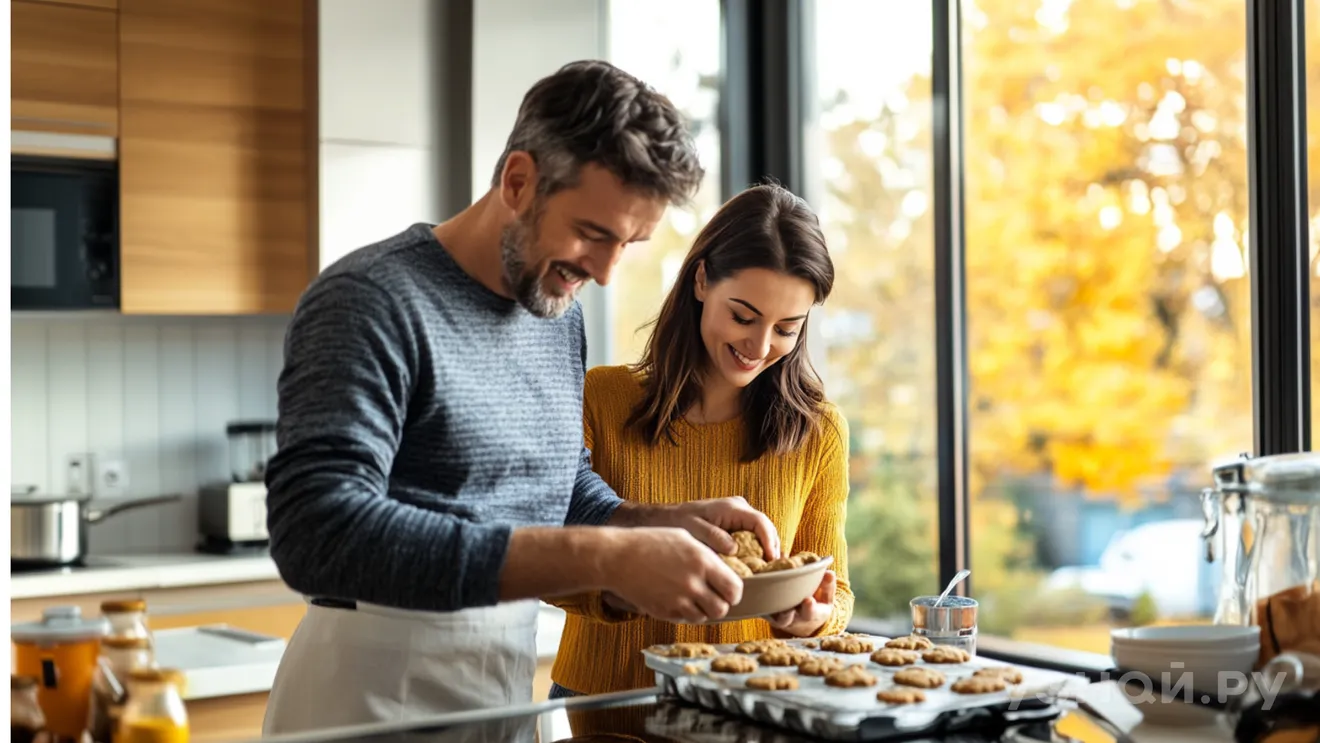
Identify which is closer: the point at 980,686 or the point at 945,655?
the point at 980,686

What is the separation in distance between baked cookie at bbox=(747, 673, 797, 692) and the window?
9.07ft

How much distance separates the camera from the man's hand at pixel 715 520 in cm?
168

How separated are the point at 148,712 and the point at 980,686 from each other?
2.54 ft

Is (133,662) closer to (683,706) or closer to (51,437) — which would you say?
(683,706)

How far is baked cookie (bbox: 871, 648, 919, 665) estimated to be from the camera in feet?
4.94

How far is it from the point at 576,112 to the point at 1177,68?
2.33 m

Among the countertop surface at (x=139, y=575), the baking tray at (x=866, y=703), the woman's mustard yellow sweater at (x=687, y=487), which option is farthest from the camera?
the countertop surface at (x=139, y=575)

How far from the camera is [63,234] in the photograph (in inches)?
141

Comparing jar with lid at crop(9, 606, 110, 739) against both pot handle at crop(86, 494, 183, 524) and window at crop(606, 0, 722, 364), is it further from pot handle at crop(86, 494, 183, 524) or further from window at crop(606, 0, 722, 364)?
window at crop(606, 0, 722, 364)

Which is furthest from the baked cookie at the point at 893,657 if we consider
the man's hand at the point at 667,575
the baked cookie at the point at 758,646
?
the man's hand at the point at 667,575

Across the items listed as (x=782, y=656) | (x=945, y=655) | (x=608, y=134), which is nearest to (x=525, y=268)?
(x=608, y=134)

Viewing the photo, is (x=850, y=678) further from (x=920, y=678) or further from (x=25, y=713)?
(x=25, y=713)

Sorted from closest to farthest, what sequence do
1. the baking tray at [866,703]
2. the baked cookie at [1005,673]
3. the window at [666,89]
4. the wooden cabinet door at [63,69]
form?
1. the baking tray at [866,703]
2. the baked cookie at [1005,673]
3. the wooden cabinet door at [63,69]
4. the window at [666,89]

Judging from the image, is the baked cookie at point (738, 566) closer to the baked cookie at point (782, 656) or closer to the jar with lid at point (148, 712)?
the baked cookie at point (782, 656)
